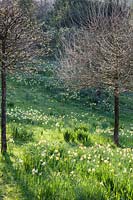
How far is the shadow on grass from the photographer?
21.0 ft

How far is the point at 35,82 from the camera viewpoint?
1155 inches

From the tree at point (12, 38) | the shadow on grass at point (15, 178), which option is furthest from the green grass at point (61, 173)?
the tree at point (12, 38)

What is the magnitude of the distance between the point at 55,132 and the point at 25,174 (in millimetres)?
5801

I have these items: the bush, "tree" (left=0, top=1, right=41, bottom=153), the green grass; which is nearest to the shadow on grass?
the green grass

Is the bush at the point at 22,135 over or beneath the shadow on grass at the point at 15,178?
beneath

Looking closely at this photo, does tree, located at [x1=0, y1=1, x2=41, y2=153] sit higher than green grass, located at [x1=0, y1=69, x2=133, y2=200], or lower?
higher

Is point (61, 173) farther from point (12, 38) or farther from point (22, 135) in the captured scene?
point (22, 135)

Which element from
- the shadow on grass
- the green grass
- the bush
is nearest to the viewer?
the green grass

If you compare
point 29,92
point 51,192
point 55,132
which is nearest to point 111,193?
point 51,192

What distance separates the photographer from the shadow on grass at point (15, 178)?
6391mm

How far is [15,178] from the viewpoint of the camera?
713 cm

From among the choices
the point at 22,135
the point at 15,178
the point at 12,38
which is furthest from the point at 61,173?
the point at 22,135

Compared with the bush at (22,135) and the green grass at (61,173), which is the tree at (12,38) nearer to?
the green grass at (61,173)

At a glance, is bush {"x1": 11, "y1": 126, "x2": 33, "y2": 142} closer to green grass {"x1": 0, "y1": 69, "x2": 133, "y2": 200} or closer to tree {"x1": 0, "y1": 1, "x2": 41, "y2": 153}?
green grass {"x1": 0, "y1": 69, "x2": 133, "y2": 200}
